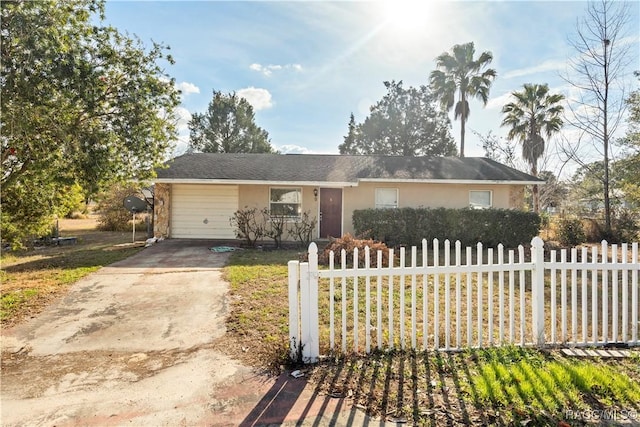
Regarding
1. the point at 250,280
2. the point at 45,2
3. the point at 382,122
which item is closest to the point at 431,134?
the point at 382,122

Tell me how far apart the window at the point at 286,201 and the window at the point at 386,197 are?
3.28 metres

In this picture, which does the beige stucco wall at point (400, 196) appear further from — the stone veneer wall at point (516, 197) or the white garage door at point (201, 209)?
the white garage door at point (201, 209)

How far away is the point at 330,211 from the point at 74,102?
9.50 m

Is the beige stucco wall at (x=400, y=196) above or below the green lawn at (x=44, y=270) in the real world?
above

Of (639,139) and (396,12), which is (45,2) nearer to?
(396,12)

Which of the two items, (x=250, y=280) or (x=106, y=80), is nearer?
(x=106, y=80)

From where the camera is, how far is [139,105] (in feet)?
22.0

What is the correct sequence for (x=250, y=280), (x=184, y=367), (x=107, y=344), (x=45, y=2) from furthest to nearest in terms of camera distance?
(x=250, y=280), (x=45, y=2), (x=107, y=344), (x=184, y=367)

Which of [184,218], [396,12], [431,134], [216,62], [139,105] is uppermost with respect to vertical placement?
[431,134]

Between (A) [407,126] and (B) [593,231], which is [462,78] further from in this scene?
(B) [593,231]

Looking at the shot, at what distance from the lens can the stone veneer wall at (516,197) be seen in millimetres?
13812

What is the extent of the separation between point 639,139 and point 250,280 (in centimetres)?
1664

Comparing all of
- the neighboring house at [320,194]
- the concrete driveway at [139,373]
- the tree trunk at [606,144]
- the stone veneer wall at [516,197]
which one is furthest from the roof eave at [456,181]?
the concrete driveway at [139,373]

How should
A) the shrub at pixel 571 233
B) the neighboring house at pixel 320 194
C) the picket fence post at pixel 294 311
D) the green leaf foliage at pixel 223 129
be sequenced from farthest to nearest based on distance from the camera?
the green leaf foliage at pixel 223 129 → the neighboring house at pixel 320 194 → the shrub at pixel 571 233 → the picket fence post at pixel 294 311
